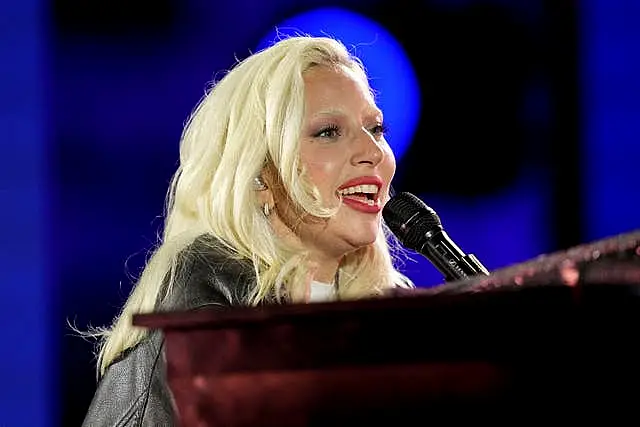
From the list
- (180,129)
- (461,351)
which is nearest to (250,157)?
(180,129)

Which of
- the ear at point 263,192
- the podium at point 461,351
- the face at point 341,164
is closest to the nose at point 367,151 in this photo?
the face at point 341,164

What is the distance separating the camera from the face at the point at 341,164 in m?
1.70

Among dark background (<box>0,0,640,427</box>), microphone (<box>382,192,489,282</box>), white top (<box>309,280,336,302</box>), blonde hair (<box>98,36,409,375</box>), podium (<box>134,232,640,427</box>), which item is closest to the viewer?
podium (<box>134,232,640,427</box>)

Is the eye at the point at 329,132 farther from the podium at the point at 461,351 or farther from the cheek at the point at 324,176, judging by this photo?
the podium at the point at 461,351

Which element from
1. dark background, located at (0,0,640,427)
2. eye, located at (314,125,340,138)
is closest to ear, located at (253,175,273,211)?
eye, located at (314,125,340,138)

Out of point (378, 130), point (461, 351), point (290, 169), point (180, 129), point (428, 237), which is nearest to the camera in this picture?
point (461, 351)

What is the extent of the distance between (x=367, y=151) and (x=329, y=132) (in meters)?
0.07

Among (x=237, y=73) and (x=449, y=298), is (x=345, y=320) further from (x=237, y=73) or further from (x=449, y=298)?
(x=237, y=73)

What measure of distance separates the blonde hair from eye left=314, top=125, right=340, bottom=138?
4 centimetres

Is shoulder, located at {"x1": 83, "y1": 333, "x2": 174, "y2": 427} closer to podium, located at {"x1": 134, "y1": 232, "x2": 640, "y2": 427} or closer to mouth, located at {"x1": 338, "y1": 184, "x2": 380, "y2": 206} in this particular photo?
mouth, located at {"x1": 338, "y1": 184, "x2": 380, "y2": 206}

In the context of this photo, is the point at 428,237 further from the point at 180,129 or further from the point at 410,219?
the point at 180,129

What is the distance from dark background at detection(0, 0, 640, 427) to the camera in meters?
2.53

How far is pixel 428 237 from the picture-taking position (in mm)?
1340

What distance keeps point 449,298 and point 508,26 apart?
2340 mm
